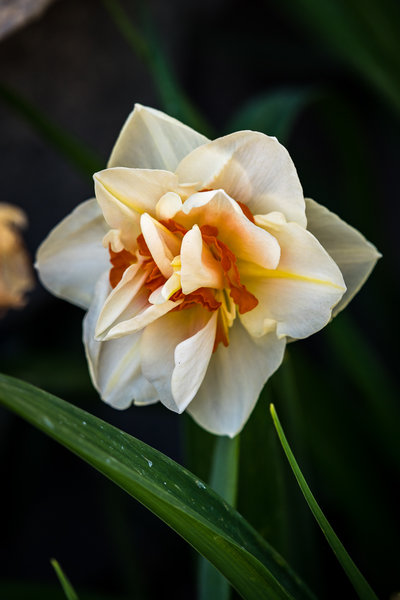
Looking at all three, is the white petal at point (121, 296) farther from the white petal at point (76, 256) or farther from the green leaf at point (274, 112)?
the green leaf at point (274, 112)

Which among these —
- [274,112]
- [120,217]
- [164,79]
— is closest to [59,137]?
[164,79]

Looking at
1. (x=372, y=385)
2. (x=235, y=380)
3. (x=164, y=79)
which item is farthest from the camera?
(x=372, y=385)

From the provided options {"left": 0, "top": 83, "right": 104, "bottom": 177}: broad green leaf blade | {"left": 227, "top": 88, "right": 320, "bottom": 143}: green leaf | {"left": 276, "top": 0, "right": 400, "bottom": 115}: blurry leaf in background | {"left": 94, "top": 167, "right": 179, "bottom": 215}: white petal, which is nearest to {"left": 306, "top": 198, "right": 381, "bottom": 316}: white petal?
{"left": 94, "top": 167, "right": 179, "bottom": 215}: white petal

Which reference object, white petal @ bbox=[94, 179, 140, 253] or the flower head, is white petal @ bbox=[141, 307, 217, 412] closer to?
white petal @ bbox=[94, 179, 140, 253]

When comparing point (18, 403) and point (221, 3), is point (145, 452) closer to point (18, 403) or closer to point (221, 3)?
point (18, 403)

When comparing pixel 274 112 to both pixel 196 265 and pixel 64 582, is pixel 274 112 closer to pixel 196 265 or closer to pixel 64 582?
pixel 196 265

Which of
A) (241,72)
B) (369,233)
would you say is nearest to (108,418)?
(369,233)
